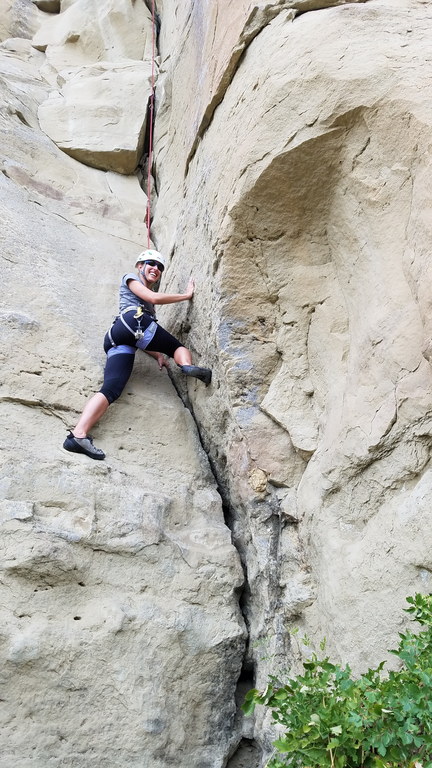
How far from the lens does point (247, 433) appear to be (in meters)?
3.97

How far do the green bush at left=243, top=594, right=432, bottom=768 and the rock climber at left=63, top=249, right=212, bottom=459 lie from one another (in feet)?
8.16

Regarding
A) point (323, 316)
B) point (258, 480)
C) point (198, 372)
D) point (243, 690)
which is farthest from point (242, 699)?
point (323, 316)

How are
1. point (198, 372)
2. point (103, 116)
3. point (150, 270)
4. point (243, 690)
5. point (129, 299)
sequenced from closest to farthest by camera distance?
point (243, 690) < point (198, 372) < point (129, 299) < point (150, 270) < point (103, 116)

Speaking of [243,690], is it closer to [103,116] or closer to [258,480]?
[258,480]

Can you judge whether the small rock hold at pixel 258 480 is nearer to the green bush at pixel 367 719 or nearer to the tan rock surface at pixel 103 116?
the green bush at pixel 367 719

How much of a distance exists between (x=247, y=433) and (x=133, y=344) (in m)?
1.28

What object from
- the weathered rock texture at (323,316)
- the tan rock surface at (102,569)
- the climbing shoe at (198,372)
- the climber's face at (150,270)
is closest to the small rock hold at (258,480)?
the weathered rock texture at (323,316)

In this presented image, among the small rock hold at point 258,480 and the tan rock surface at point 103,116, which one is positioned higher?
the tan rock surface at point 103,116

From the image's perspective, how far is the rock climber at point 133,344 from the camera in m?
4.40

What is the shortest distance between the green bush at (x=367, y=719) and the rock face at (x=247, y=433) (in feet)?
1.82

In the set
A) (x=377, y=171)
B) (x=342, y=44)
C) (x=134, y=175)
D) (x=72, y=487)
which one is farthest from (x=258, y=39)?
(x=134, y=175)

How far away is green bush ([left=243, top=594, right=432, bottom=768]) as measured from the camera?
1.97m

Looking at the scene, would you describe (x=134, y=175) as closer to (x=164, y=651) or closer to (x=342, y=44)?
(x=342, y=44)

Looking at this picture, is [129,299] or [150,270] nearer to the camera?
[129,299]
